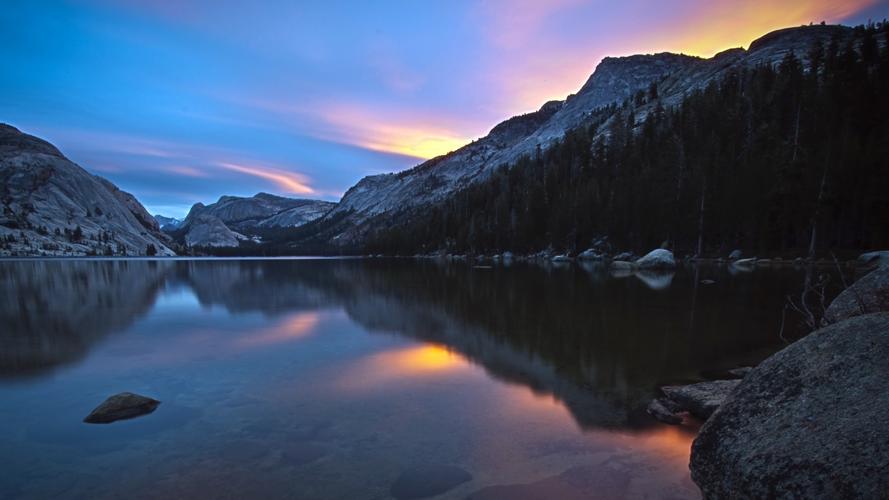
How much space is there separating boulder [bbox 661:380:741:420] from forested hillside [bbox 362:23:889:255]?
53849mm

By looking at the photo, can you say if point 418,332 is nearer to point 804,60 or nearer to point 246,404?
point 246,404

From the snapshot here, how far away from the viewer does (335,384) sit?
1255 cm

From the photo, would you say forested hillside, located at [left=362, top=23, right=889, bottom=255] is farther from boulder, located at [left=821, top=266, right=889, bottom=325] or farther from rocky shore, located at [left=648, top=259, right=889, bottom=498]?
rocky shore, located at [left=648, top=259, right=889, bottom=498]

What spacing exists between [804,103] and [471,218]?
86748 mm

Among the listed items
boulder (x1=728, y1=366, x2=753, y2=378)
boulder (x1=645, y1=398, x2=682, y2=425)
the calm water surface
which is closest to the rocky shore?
the calm water surface

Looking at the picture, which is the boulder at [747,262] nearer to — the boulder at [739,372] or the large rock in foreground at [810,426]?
the boulder at [739,372]

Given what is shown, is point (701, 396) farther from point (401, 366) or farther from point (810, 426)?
point (401, 366)

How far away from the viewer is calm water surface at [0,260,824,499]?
723 centimetres

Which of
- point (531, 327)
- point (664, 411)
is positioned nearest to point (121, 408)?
point (664, 411)

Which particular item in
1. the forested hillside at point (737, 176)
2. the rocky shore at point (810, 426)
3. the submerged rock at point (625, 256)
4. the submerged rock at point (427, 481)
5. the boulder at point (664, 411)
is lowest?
the submerged rock at point (427, 481)

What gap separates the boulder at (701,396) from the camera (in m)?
9.32

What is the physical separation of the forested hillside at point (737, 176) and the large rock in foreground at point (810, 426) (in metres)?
57.8

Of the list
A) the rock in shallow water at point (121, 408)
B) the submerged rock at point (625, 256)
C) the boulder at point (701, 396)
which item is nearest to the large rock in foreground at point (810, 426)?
the boulder at point (701, 396)

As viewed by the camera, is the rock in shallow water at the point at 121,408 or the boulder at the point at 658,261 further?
the boulder at the point at 658,261
